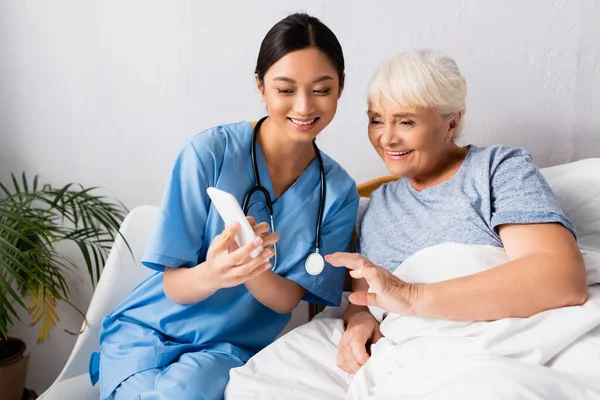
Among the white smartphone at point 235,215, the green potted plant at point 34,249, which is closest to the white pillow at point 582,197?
the white smartphone at point 235,215

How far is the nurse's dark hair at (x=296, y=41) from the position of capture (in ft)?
4.77

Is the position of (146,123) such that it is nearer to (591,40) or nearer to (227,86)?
(227,86)

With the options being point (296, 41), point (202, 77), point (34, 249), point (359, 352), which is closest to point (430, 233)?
point (359, 352)

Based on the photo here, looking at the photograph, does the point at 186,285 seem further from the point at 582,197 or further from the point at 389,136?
the point at 582,197

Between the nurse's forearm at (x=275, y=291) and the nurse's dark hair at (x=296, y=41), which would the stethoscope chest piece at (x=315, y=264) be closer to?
the nurse's forearm at (x=275, y=291)

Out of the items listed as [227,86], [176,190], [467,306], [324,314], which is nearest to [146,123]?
[227,86]

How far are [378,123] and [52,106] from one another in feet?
4.34

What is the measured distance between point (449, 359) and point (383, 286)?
0.19 meters

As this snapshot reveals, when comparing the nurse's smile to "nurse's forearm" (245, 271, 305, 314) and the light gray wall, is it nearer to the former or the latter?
"nurse's forearm" (245, 271, 305, 314)

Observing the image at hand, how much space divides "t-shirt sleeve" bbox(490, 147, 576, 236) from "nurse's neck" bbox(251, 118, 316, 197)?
0.49 m

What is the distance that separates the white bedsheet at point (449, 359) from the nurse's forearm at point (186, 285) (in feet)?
0.66

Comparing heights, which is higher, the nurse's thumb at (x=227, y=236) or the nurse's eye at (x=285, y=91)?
the nurse's eye at (x=285, y=91)

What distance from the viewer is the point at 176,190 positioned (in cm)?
153

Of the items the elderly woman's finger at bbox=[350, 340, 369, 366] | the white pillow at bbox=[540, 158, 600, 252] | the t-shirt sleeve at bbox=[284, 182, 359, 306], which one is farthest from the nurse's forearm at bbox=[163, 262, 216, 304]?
the white pillow at bbox=[540, 158, 600, 252]
